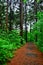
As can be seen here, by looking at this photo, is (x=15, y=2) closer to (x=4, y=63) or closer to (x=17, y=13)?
(x=17, y=13)

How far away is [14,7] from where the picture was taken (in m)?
44.9

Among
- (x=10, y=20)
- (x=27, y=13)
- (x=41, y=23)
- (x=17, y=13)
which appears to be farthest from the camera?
(x=27, y=13)

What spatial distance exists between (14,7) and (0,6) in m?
9.78

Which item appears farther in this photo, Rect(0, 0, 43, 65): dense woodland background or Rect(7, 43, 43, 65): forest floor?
Rect(0, 0, 43, 65): dense woodland background

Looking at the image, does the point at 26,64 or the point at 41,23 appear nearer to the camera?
the point at 26,64

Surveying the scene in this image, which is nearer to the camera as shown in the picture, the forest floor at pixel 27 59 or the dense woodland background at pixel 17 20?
the forest floor at pixel 27 59

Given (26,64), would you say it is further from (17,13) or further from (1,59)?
(17,13)

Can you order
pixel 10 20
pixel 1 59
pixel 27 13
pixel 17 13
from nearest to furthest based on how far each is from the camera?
1. pixel 1 59
2. pixel 10 20
3. pixel 17 13
4. pixel 27 13

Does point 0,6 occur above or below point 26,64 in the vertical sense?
above

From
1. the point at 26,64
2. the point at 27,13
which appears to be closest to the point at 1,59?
the point at 26,64

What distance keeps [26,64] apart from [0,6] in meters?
25.4

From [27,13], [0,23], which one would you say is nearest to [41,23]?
[0,23]

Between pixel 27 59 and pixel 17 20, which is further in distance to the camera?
pixel 17 20

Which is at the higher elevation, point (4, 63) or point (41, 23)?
point (41, 23)
